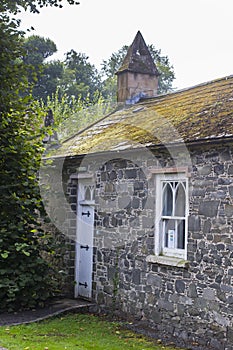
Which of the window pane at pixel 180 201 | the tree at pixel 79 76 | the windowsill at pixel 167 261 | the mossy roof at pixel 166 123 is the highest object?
the tree at pixel 79 76

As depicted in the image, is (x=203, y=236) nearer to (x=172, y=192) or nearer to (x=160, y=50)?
(x=172, y=192)

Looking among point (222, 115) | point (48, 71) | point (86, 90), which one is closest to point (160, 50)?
point (86, 90)

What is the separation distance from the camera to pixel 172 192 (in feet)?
32.7

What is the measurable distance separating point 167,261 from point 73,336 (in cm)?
218

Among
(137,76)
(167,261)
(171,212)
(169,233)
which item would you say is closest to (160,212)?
(171,212)

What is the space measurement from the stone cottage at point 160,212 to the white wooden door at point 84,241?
0.08 ft

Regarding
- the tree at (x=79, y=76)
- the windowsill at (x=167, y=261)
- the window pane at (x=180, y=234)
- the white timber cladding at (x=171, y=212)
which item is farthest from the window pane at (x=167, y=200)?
the tree at (x=79, y=76)

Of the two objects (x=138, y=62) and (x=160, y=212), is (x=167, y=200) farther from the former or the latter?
(x=138, y=62)

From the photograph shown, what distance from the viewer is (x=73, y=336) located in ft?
31.0

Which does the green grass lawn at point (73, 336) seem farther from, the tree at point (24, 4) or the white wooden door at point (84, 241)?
the tree at point (24, 4)

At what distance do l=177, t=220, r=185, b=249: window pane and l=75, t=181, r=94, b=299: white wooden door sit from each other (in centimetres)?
303

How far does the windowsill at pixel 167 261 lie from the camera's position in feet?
30.4

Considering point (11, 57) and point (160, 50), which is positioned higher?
point (160, 50)

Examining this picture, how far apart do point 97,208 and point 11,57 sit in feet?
12.6
